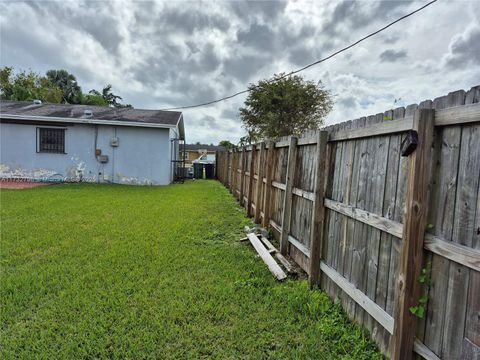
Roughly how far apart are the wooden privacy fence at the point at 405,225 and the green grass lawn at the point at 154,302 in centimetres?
37

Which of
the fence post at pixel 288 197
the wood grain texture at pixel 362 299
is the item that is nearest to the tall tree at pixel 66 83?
the fence post at pixel 288 197

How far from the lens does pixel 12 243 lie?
13.7 ft


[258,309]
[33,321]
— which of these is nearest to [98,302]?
[33,321]

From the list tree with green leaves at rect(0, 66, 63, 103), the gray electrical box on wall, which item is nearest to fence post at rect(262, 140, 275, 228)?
the gray electrical box on wall

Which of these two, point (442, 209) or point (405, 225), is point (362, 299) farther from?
point (442, 209)

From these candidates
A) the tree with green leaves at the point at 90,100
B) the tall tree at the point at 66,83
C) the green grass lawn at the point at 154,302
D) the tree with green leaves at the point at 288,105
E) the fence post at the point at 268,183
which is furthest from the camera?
the tree with green leaves at the point at 90,100

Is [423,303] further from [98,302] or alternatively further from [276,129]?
[276,129]

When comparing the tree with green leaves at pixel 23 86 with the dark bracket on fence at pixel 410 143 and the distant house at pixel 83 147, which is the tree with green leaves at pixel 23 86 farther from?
the dark bracket on fence at pixel 410 143

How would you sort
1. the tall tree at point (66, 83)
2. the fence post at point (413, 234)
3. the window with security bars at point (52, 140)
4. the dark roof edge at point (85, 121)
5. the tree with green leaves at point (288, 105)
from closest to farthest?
the fence post at point (413, 234) → the dark roof edge at point (85, 121) → the window with security bars at point (52, 140) → the tree with green leaves at point (288, 105) → the tall tree at point (66, 83)

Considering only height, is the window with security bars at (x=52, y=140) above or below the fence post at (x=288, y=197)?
above

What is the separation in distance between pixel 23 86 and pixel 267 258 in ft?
108

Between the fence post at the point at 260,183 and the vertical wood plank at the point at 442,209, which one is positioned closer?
the vertical wood plank at the point at 442,209

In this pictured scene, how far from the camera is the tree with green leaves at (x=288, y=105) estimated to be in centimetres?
2388

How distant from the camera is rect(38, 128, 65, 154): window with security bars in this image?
12648mm
